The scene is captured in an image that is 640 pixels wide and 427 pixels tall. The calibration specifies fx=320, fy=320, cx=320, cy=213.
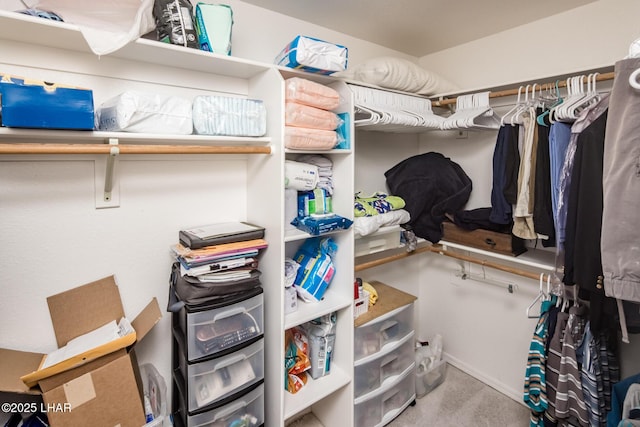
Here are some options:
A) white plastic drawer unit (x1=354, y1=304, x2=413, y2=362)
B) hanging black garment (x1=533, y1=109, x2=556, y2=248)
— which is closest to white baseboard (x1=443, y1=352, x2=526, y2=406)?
white plastic drawer unit (x1=354, y1=304, x2=413, y2=362)

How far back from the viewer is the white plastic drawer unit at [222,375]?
1290mm

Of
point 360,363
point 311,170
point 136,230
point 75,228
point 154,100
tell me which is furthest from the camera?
point 360,363

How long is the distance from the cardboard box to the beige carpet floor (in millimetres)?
1123

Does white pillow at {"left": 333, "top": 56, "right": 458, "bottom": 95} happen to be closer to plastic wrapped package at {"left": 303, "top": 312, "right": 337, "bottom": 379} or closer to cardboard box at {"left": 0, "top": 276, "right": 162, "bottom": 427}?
plastic wrapped package at {"left": 303, "top": 312, "right": 337, "bottom": 379}

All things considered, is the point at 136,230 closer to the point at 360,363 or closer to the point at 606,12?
the point at 360,363

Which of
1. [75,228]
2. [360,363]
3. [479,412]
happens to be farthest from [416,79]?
[479,412]

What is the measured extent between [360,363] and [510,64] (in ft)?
6.74

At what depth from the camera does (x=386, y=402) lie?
1946 mm

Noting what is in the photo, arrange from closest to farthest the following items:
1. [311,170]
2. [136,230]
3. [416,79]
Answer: [136,230] < [311,170] < [416,79]

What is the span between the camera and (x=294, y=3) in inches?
65.1

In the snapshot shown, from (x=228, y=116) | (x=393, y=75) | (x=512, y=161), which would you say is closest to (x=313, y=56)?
(x=228, y=116)

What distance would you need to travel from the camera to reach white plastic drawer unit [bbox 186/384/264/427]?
4.29 feet

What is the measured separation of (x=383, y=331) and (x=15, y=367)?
1.67 metres

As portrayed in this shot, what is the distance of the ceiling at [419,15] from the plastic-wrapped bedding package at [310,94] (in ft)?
1.76
